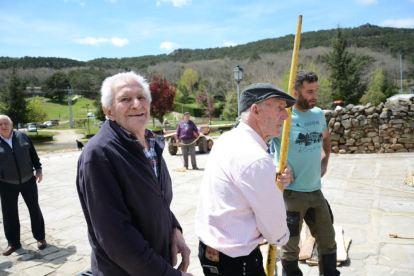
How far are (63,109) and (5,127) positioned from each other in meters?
86.1

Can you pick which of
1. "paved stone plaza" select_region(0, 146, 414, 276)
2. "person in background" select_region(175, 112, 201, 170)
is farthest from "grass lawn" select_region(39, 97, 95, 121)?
"paved stone plaza" select_region(0, 146, 414, 276)

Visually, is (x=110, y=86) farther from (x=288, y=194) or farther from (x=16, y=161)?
(x=16, y=161)

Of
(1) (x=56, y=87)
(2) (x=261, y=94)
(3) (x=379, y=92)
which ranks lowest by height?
(2) (x=261, y=94)

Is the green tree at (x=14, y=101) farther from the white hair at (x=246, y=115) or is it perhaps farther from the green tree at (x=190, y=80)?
the green tree at (x=190, y=80)

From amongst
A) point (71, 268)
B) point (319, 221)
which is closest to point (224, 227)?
point (319, 221)

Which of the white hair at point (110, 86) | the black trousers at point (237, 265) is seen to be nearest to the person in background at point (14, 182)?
the white hair at point (110, 86)

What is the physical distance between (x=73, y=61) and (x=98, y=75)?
4693 cm

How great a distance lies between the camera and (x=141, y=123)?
1.86m

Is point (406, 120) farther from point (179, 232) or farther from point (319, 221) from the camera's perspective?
point (179, 232)

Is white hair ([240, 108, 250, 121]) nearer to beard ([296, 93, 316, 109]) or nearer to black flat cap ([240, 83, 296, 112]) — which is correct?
black flat cap ([240, 83, 296, 112])

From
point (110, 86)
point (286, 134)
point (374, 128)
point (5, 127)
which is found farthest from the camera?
point (374, 128)

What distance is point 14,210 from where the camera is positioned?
4.46 metres

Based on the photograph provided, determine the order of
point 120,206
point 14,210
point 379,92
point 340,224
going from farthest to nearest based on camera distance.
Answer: point 379,92 < point 340,224 < point 14,210 < point 120,206

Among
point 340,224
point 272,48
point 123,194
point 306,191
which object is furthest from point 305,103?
point 272,48
